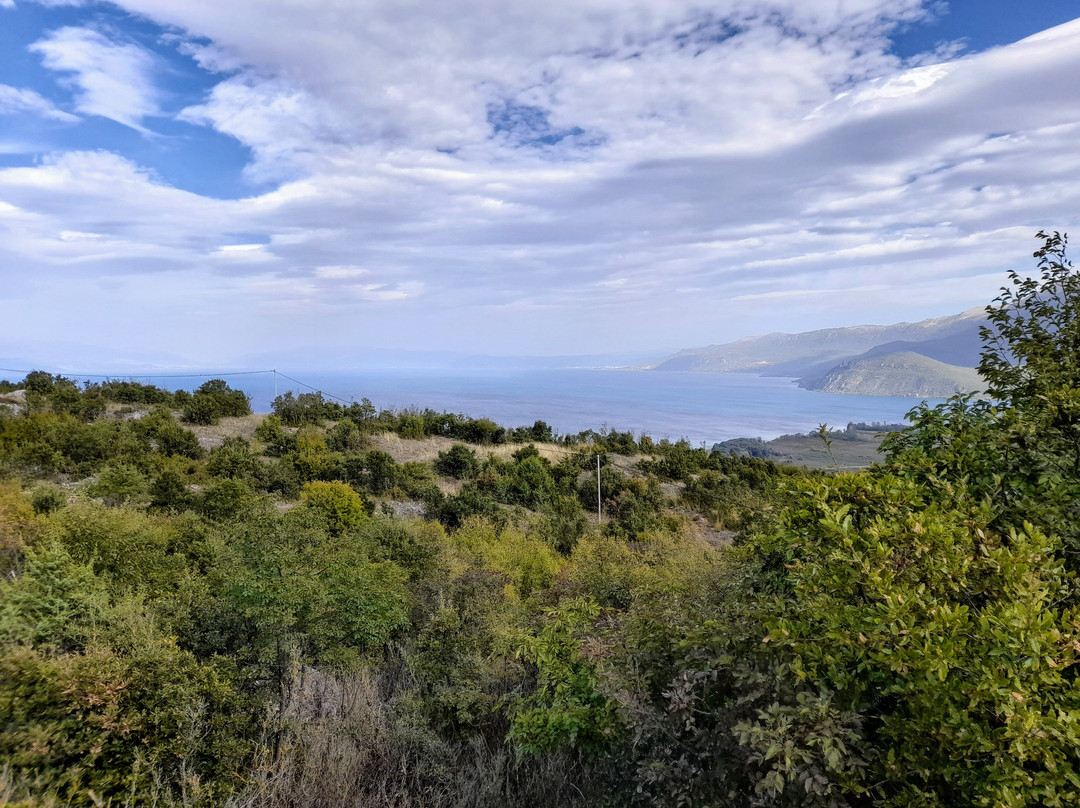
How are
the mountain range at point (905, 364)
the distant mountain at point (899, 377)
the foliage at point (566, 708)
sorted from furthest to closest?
the mountain range at point (905, 364) < the distant mountain at point (899, 377) < the foliage at point (566, 708)

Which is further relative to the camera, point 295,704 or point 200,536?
point 200,536

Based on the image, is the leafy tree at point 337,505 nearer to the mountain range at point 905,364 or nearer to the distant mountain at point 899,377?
the mountain range at point 905,364

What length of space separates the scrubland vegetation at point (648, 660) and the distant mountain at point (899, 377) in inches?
3047

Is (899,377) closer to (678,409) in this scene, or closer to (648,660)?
(678,409)

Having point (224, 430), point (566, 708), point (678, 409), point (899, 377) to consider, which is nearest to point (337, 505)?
point (566, 708)

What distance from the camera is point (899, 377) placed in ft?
290

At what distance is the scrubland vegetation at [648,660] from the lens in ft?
5.79

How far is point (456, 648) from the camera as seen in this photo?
604cm

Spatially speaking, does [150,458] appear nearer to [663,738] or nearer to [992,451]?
[663,738]

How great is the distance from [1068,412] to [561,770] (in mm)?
3583

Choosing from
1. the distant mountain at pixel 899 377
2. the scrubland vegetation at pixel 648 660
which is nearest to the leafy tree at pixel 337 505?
the scrubland vegetation at pixel 648 660

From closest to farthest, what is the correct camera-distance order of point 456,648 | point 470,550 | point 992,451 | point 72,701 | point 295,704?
point 992,451 < point 72,701 < point 295,704 < point 456,648 < point 470,550

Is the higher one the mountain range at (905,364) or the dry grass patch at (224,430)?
the mountain range at (905,364)

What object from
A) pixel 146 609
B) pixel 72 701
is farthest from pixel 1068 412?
pixel 146 609
